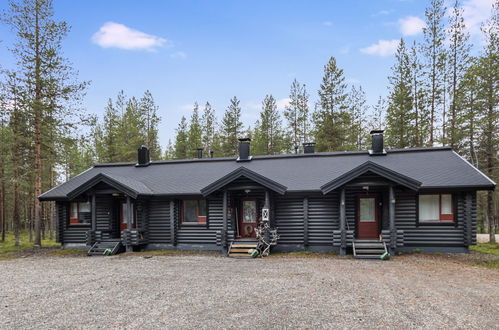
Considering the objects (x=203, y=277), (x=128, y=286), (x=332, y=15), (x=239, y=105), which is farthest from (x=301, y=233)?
(x=239, y=105)

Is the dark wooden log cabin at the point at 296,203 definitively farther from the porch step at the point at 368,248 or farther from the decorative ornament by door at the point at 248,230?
the porch step at the point at 368,248

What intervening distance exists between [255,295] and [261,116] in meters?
26.5

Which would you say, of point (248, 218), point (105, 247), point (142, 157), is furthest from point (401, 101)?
point (105, 247)

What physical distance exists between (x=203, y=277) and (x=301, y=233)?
6.37 meters

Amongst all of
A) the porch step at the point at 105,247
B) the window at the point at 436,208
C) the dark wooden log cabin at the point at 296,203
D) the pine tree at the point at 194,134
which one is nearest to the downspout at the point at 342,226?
the dark wooden log cabin at the point at 296,203

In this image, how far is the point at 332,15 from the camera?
14555 mm

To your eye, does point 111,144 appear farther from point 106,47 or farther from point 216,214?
point 216,214

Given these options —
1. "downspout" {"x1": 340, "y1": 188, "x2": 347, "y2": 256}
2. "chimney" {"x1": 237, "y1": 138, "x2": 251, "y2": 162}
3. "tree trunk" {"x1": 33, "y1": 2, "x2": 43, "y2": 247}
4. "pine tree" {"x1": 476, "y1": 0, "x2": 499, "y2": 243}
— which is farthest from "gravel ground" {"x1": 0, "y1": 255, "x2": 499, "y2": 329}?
"pine tree" {"x1": 476, "y1": 0, "x2": 499, "y2": 243}

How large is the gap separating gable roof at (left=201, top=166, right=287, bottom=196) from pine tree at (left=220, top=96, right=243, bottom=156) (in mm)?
18859

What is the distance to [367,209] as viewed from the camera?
14492mm

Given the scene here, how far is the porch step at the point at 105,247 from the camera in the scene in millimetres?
15289

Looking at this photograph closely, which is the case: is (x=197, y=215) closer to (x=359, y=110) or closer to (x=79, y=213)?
(x=79, y=213)

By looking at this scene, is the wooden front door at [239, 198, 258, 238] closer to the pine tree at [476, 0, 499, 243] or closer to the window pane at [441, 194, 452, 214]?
the window pane at [441, 194, 452, 214]

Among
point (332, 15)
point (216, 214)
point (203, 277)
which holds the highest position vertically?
point (332, 15)
